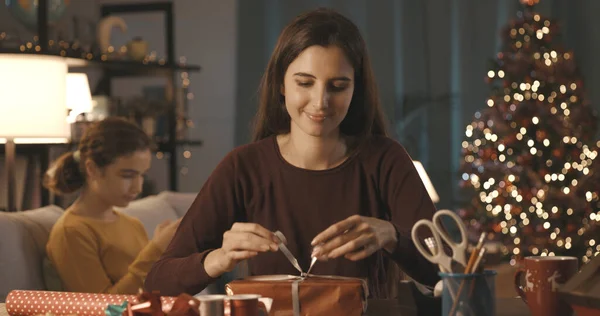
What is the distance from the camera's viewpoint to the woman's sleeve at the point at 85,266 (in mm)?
2908

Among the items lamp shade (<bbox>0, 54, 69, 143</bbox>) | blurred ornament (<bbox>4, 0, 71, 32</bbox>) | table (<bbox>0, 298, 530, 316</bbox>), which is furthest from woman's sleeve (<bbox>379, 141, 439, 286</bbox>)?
blurred ornament (<bbox>4, 0, 71, 32</bbox>)

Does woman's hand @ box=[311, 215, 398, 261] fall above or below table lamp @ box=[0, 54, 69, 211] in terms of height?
below

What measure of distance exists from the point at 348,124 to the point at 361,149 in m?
0.06

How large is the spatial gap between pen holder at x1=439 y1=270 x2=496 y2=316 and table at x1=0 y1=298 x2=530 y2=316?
0.79ft

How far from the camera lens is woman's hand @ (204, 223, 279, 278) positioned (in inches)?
58.6

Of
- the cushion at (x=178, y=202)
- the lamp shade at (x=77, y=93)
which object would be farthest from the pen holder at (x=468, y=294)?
the lamp shade at (x=77, y=93)

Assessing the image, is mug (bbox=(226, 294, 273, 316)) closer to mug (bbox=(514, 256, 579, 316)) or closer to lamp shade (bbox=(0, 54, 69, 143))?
mug (bbox=(514, 256, 579, 316))

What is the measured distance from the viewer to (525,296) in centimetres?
139

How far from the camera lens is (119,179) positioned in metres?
3.18

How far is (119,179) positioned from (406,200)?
1.57 meters

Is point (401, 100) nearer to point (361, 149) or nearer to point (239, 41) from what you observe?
point (239, 41)

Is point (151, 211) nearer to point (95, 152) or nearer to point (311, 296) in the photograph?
point (95, 152)

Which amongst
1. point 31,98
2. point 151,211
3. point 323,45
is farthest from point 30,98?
point 323,45

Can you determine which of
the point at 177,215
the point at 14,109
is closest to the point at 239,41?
the point at 177,215
